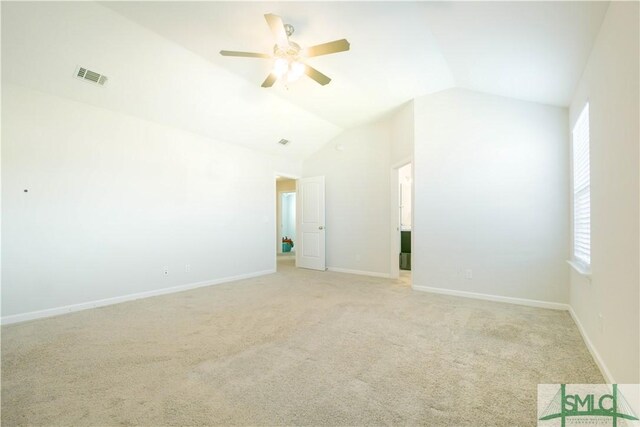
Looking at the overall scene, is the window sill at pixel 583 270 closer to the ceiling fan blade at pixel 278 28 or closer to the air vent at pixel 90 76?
the ceiling fan blade at pixel 278 28

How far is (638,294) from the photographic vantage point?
1.55 meters

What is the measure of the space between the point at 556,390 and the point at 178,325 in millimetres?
3314

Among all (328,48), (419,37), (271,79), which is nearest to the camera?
(328,48)

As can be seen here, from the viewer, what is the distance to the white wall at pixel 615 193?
162cm

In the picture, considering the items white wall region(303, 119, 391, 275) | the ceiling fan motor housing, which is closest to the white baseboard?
white wall region(303, 119, 391, 275)

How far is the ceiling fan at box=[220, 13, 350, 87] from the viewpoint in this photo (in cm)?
258

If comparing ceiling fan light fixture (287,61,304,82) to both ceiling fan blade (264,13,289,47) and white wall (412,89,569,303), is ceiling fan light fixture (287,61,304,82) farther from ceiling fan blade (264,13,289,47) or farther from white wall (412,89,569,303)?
white wall (412,89,569,303)

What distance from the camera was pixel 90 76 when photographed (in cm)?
346

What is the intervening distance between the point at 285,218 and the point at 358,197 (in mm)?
4829

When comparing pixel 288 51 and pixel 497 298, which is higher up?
pixel 288 51

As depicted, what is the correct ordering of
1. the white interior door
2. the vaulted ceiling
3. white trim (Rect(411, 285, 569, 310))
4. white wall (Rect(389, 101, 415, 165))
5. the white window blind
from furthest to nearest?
the white interior door → white wall (Rect(389, 101, 415, 165)) → white trim (Rect(411, 285, 569, 310)) → the white window blind → the vaulted ceiling

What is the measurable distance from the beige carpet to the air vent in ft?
9.04

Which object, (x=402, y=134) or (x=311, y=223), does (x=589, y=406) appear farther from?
(x=311, y=223)

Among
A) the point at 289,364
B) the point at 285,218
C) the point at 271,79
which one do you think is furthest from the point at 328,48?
the point at 285,218
